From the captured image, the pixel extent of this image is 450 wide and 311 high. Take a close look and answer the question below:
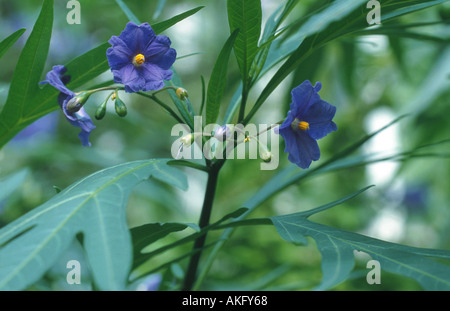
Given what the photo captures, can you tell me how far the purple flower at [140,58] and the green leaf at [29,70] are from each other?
17 centimetres

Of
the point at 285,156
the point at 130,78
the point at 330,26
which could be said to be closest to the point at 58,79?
the point at 130,78

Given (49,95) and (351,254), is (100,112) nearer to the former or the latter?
(49,95)

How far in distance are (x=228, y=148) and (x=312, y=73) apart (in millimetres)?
721

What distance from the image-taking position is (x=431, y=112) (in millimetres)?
1956

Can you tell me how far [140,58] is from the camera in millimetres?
827

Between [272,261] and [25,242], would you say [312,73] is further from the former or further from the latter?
[25,242]

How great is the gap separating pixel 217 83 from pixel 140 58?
0.15 meters

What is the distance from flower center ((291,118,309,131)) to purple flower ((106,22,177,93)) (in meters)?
0.25

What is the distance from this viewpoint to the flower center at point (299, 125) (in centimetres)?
84

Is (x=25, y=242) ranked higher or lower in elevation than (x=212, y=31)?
lower

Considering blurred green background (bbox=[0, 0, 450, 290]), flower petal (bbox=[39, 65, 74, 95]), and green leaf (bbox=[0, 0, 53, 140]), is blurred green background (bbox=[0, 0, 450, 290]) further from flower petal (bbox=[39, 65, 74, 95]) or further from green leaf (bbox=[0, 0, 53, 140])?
flower petal (bbox=[39, 65, 74, 95])

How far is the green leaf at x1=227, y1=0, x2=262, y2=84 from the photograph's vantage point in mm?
783

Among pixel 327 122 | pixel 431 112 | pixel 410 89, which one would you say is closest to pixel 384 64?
pixel 410 89

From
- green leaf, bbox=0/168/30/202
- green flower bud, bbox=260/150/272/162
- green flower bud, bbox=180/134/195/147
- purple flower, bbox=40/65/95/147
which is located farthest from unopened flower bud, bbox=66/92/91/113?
green leaf, bbox=0/168/30/202
